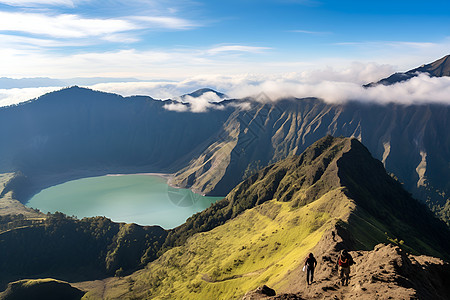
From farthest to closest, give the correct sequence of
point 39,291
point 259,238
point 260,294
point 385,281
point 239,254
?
point 39,291 < point 259,238 < point 239,254 < point 260,294 < point 385,281

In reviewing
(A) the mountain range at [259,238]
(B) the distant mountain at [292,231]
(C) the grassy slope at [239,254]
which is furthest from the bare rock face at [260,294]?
(C) the grassy slope at [239,254]

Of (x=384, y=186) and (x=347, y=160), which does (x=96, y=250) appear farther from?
(x=384, y=186)

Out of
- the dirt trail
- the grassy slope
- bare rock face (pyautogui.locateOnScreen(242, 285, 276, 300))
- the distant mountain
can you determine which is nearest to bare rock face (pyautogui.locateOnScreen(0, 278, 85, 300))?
the grassy slope

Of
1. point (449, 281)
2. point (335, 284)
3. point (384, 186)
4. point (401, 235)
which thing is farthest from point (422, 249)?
point (335, 284)

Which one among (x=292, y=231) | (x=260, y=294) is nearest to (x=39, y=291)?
(x=292, y=231)

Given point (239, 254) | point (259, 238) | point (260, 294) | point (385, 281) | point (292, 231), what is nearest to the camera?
point (385, 281)

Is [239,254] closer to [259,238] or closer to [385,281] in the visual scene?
[259,238]
